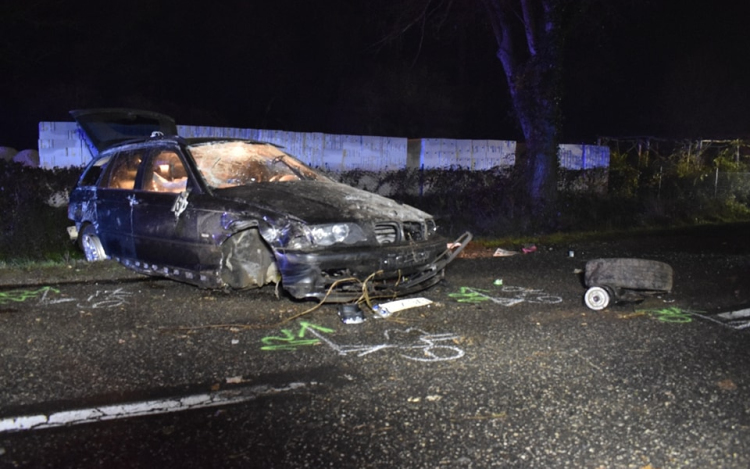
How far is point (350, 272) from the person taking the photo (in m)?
5.33

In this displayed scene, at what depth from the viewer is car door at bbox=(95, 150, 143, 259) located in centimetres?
664

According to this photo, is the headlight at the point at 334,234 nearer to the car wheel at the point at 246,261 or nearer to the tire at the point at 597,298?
the car wheel at the point at 246,261

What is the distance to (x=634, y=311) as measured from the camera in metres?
5.64

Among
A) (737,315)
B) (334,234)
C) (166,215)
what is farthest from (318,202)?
(737,315)

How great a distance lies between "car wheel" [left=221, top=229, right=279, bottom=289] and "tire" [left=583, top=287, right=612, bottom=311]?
300cm

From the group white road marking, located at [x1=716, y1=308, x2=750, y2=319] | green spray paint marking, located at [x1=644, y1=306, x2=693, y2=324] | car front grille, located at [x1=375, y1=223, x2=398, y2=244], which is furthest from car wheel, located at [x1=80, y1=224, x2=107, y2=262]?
white road marking, located at [x1=716, y1=308, x2=750, y2=319]

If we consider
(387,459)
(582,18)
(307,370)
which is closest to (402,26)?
(582,18)

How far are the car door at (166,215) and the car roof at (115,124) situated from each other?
12.4 ft

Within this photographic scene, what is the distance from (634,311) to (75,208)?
6639 mm

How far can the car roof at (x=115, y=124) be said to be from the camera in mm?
10352

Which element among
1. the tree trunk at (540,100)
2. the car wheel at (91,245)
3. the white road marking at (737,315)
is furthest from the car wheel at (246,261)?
the tree trunk at (540,100)

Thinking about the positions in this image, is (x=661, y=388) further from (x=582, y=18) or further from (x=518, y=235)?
(x=582, y=18)

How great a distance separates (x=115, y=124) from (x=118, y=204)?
490cm

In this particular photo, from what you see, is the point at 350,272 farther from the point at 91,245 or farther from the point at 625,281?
the point at 91,245
